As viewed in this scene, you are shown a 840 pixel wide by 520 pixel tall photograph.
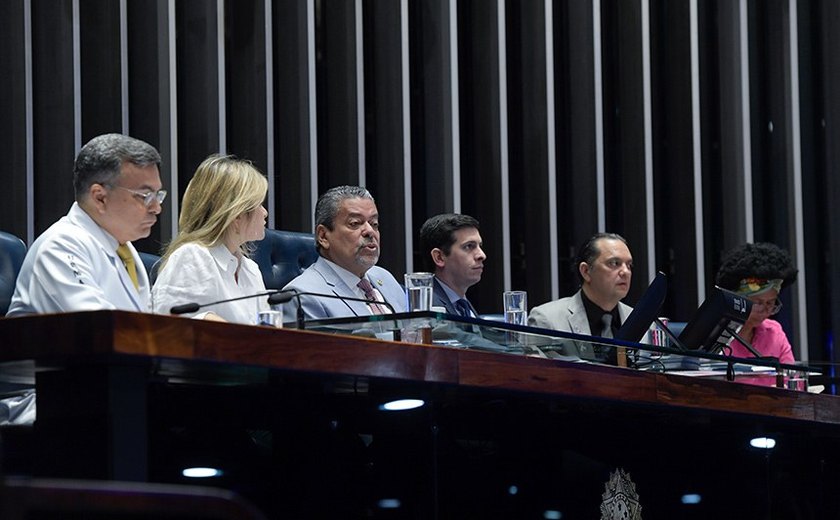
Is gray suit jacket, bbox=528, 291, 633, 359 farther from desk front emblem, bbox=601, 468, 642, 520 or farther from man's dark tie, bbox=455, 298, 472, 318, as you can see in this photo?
desk front emblem, bbox=601, 468, 642, 520

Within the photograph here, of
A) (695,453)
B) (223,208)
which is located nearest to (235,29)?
(223,208)

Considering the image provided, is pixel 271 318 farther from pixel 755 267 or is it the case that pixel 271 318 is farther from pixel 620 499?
pixel 755 267

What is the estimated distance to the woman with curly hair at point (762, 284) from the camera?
465 centimetres

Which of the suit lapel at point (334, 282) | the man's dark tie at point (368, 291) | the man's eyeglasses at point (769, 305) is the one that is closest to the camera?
the suit lapel at point (334, 282)

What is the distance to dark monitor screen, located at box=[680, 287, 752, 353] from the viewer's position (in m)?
3.36

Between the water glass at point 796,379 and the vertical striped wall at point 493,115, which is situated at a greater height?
the vertical striped wall at point 493,115

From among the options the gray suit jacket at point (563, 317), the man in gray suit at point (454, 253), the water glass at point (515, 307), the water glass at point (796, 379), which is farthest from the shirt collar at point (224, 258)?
the water glass at point (796, 379)

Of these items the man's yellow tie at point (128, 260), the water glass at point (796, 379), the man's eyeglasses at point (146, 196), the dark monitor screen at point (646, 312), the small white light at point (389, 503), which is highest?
the man's eyeglasses at point (146, 196)

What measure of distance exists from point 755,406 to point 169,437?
1.55 meters

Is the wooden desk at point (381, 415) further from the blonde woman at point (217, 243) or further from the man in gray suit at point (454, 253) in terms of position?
the man in gray suit at point (454, 253)

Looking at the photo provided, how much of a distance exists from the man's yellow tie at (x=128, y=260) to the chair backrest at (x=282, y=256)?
918 mm

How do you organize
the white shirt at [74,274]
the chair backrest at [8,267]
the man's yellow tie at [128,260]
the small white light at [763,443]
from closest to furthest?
1. the white shirt at [74,274]
2. the man's yellow tie at [128,260]
3. the chair backrest at [8,267]
4. the small white light at [763,443]

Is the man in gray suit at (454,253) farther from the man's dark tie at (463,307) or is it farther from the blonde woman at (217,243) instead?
the blonde woman at (217,243)

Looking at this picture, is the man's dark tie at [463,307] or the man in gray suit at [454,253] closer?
the man's dark tie at [463,307]
